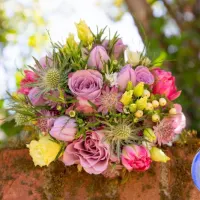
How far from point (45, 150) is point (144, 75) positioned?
331mm

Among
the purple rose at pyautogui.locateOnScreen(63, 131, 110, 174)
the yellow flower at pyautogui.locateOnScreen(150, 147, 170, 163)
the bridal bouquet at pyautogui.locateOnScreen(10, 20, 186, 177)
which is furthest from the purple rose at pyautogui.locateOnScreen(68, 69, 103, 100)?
the yellow flower at pyautogui.locateOnScreen(150, 147, 170, 163)

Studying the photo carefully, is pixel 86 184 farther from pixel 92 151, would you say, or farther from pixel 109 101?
pixel 109 101

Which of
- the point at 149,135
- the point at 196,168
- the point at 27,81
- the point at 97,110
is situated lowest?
the point at 196,168

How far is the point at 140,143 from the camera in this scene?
1.23 m

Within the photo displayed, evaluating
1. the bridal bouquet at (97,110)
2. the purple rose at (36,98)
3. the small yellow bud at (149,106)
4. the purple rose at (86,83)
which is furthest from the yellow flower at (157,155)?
the purple rose at (36,98)

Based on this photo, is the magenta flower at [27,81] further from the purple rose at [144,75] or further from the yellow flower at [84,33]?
the purple rose at [144,75]

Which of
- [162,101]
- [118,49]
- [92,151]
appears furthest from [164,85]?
[92,151]

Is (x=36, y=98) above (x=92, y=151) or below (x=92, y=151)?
above

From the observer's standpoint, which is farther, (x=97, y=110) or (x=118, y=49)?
(x=118, y=49)

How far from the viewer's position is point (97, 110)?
1.22 meters

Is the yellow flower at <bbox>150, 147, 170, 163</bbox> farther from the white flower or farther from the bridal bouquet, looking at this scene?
the white flower

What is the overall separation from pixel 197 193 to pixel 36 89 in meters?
0.55

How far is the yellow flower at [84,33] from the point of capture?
1312mm

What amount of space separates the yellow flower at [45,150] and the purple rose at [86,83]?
15 centimetres
